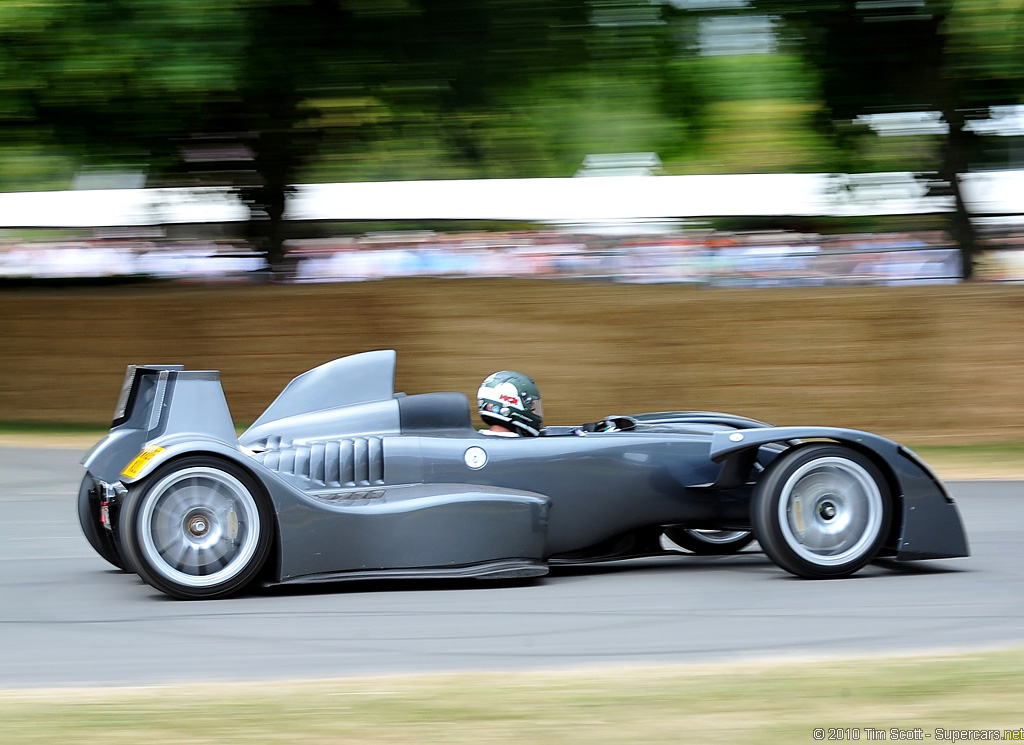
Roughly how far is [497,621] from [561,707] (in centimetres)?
134

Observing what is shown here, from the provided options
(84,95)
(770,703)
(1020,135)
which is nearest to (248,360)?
(84,95)

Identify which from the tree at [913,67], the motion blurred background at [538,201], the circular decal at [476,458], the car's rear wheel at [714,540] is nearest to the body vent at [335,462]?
the circular decal at [476,458]

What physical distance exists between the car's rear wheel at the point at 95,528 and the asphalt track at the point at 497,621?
0.39ft

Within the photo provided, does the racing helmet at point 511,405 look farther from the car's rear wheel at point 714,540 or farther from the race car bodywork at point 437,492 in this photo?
the car's rear wheel at point 714,540

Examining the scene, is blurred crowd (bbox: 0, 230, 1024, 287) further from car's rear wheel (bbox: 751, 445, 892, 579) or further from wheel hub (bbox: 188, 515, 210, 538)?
wheel hub (bbox: 188, 515, 210, 538)

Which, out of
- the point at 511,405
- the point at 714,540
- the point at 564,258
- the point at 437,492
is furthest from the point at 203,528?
the point at 564,258

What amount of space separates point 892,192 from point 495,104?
5058 millimetres

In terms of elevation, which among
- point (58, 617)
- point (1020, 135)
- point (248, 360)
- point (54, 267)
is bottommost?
point (58, 617)

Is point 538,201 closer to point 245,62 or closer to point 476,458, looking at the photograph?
point 245,62

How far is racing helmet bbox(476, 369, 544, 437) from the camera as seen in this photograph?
5.98 metres

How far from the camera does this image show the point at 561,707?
3641mm

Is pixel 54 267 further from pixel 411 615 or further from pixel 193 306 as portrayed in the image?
pixel 411 615

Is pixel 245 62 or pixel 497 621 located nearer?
pixel 497 621

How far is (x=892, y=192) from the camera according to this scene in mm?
15047
